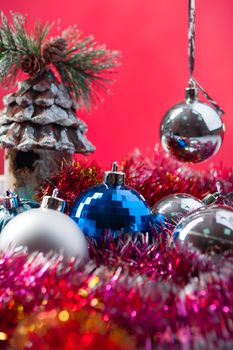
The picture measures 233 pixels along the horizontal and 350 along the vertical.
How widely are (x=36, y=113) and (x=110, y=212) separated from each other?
12.2 inches

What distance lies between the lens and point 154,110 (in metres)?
1.82

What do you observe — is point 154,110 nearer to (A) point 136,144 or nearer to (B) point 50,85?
(A) point 136,144

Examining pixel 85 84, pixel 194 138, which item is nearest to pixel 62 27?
pixel 85 84

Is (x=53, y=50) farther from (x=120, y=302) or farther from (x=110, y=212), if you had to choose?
(x=120, y=302)

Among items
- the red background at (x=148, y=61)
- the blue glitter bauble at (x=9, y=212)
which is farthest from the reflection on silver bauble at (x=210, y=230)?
the red background at (x=148, y=61)

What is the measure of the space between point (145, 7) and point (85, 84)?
3.05 feet

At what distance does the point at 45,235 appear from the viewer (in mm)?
530

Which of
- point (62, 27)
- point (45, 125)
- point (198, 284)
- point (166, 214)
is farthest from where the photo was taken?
point (62, 27)

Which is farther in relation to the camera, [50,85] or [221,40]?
[221,40]

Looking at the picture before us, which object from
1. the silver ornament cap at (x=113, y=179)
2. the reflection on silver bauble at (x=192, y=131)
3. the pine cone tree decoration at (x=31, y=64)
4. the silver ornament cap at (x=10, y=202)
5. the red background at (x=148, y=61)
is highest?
the red background at (x=148, y=61)

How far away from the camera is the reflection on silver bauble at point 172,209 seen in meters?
0.72

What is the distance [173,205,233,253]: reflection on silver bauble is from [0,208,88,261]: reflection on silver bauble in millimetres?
111

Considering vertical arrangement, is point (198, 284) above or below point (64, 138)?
below

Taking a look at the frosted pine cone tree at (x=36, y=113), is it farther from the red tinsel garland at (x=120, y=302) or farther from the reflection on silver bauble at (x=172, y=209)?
the red tinsel garland at (x=120, y=302)
